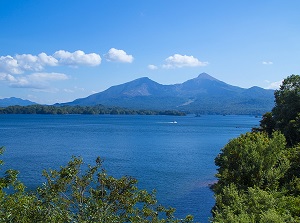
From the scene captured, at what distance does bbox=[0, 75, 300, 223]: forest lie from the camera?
9.16 metres

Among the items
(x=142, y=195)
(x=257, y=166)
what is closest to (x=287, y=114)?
(x=257, y=166)

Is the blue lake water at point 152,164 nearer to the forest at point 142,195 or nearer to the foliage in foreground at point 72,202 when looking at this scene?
the forest at point 142,195

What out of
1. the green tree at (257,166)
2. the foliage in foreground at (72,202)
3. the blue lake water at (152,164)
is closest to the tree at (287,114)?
the blue lake water at (152,164)

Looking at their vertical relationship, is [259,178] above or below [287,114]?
below

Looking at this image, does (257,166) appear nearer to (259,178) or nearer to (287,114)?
(259,178)

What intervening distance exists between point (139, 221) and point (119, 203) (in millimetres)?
823

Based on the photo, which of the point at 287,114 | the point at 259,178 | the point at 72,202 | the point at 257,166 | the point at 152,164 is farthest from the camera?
the point at 152,164

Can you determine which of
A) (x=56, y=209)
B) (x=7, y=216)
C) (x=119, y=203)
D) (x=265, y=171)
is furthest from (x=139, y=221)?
(x=265, y=171)

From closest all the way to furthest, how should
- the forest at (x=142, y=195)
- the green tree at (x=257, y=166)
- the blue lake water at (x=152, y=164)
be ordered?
the forest at (x=142, y=195) → the green tree at (x=257, y=166) → the blue lake water at (x=152, y=164)

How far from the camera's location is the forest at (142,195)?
9.16 m

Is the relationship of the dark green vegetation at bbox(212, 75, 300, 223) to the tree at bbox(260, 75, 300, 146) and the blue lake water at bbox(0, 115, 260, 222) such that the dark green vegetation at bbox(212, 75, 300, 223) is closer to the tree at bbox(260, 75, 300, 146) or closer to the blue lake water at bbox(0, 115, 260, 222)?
the blue lake water at bbox(0, 115, 260, 222)

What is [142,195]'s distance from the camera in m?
10.5

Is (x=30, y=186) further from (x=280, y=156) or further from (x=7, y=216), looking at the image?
(x=7, y=216)

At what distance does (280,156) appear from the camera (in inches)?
946
